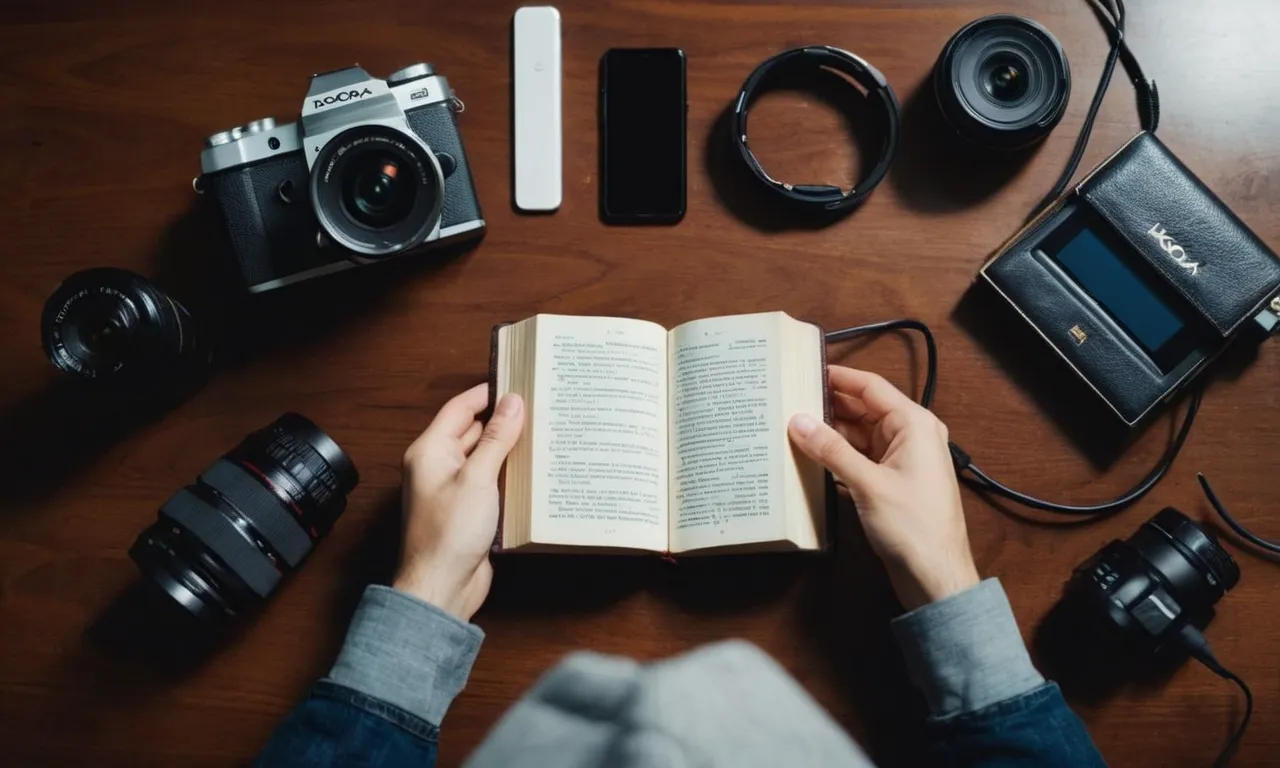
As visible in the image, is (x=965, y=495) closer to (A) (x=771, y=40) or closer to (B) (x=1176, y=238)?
(B) (x=1176, y=238)

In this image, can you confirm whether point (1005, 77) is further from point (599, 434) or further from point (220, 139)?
point (220, 139)

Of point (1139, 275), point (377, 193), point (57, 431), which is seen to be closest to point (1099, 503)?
point (1139, 275)

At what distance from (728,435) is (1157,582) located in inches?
14.9

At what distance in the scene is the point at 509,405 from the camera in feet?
2.84

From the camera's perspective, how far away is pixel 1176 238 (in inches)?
35.2

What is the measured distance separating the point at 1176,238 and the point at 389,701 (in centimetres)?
77

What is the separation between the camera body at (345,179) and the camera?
84 centimetres

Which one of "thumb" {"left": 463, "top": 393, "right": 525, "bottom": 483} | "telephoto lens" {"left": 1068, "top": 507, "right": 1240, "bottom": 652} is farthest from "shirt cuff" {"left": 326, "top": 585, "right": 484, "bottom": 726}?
"telephoto lens" {"left": 1068, "top": 507, "right": 1240, "bottom": 652}

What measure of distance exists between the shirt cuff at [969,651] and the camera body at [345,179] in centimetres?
52

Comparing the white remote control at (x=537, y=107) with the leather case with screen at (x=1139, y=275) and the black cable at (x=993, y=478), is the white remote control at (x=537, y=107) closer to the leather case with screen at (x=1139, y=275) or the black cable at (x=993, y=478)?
the black cable at (x=993, y=478)

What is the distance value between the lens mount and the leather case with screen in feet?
1.65

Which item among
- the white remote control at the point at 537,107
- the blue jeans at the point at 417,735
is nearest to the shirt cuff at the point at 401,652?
the blue jeans at the point at 417,735

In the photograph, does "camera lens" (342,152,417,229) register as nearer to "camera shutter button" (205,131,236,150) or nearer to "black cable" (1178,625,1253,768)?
"camera shutter button" (205,131,236,150)

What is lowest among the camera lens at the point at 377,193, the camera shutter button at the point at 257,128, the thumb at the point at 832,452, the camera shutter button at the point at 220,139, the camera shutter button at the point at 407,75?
the thumb at the point at 832,452
